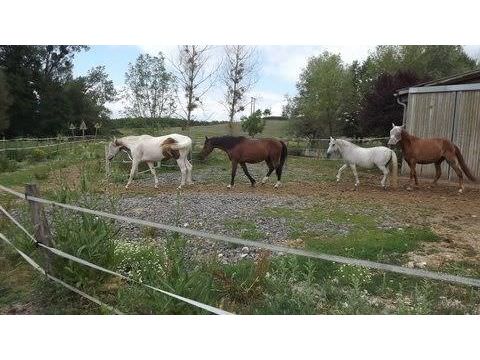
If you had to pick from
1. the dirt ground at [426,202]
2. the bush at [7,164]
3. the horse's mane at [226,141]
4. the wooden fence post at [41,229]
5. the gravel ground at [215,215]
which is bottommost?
the gravel ground at [215,215]

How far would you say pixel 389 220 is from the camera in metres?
5.35

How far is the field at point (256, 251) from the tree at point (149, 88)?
11.7 feet

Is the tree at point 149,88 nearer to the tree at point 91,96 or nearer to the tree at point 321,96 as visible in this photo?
the tree at point 91,96

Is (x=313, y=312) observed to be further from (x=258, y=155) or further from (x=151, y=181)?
(x=151, y=181)

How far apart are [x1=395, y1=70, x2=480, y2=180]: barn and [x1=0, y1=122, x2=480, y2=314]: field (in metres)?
1.56

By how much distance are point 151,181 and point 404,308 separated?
7485 millimetres

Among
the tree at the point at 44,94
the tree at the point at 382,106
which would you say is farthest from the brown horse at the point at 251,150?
the tree at the point at 382,106

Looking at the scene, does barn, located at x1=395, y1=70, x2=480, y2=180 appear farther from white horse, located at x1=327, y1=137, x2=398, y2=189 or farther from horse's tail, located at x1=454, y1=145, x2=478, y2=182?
white horse, located at x1=327, y1=137, x2=398, y2=189

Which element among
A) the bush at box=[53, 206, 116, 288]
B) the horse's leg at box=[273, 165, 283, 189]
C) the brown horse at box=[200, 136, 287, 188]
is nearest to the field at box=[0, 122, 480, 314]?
the bush at box=[53, 206, 116, 288]

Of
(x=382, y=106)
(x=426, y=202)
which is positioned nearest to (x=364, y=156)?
(x=426, y=202)

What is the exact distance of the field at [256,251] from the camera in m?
2.73

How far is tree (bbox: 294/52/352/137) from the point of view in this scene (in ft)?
55.2

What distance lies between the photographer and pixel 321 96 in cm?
1725

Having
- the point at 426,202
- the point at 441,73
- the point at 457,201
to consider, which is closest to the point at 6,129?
the point at 426,202
